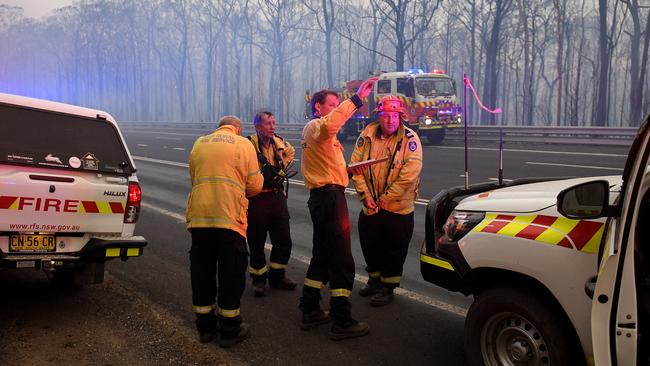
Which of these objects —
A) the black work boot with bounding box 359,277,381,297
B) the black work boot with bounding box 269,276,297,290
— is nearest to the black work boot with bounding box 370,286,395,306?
the black work boot with bounding box 359,277,381,297

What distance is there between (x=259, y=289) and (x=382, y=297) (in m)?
1.15

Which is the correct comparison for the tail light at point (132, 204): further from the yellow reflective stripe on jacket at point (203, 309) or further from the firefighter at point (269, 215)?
the yellow reflective stripe on jacket at point (203, 309)

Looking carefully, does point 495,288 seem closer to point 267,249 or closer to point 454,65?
point 267,249

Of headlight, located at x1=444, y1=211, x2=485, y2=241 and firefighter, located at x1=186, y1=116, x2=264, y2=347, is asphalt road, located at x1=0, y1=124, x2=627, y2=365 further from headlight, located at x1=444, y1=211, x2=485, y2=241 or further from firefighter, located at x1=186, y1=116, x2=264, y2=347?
headlight, located at x1=444, y1=211, x2=485, y2=241

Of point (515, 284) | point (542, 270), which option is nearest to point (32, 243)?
point (515, 284)

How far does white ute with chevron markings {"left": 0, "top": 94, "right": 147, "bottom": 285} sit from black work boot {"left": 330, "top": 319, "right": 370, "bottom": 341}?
1.85 meters

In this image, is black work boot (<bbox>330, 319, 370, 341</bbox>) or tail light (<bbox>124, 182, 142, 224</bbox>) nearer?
black work boot (<bbox>330, 319, 370, 341</bbox>)

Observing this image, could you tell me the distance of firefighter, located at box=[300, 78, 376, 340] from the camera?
407cm

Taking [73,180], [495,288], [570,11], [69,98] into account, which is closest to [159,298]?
[73,180]

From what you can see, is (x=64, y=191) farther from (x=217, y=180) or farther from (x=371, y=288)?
(x=371, y=288)

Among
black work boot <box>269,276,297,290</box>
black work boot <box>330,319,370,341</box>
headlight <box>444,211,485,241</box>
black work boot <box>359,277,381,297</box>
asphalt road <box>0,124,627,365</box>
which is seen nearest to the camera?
headlight <box>444,211,485,241</box>

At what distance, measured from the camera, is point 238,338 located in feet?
13.1

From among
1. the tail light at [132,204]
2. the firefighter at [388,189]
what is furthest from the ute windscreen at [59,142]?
the firefighter at [388,189]

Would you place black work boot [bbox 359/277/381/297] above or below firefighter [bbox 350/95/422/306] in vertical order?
below
